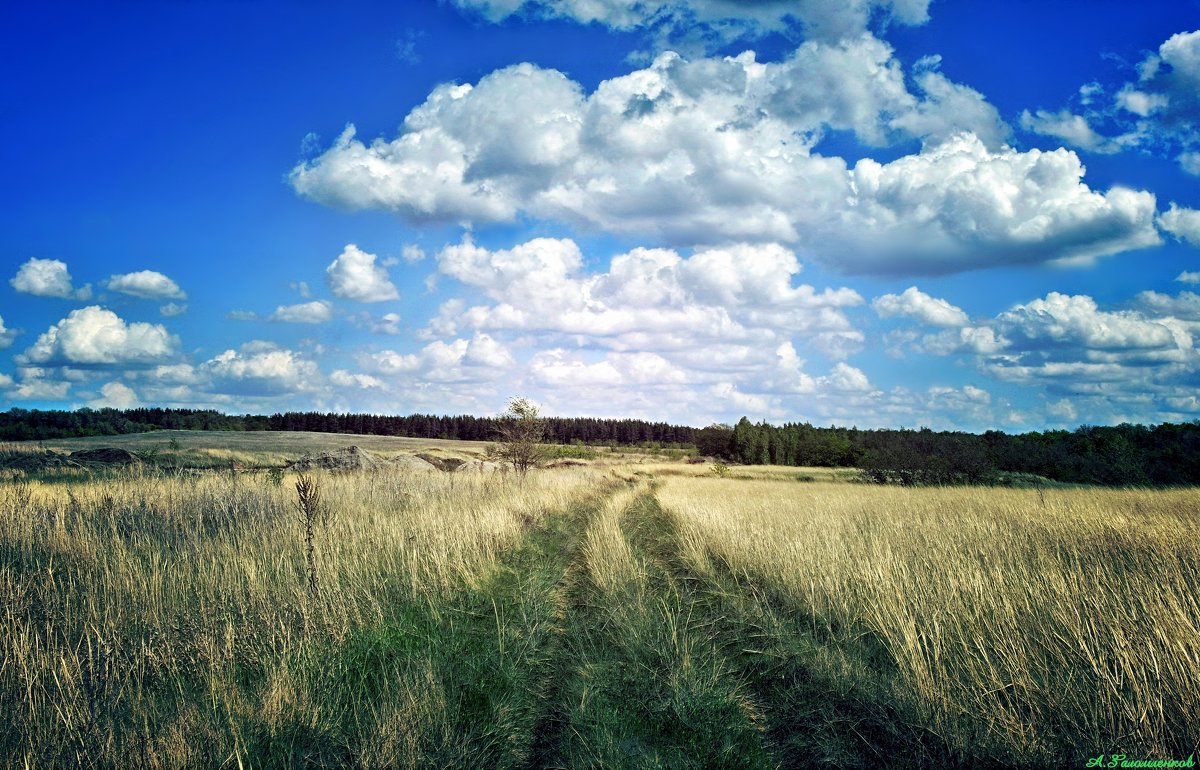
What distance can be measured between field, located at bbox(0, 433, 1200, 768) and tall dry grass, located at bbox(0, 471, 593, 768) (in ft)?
0.11

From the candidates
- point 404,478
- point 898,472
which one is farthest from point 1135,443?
point 404,478

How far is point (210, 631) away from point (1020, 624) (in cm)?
848

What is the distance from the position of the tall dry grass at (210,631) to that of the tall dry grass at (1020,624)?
4216mm

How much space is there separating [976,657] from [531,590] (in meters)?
5.72

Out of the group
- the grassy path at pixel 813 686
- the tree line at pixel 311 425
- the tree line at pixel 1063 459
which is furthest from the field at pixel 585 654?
the tree line at pixel 311 425

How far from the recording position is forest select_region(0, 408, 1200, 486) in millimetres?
43094

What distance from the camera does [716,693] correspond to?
539 centimetres

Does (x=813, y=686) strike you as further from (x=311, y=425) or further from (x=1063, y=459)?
(x=311, y=425)

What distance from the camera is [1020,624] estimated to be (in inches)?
256

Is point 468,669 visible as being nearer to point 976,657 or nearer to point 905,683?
point 905,683

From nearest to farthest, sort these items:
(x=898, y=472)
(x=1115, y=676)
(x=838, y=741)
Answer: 1. (x=838, y=741)
2. (x=1115, y=676)
3. (x=898, y=472)
